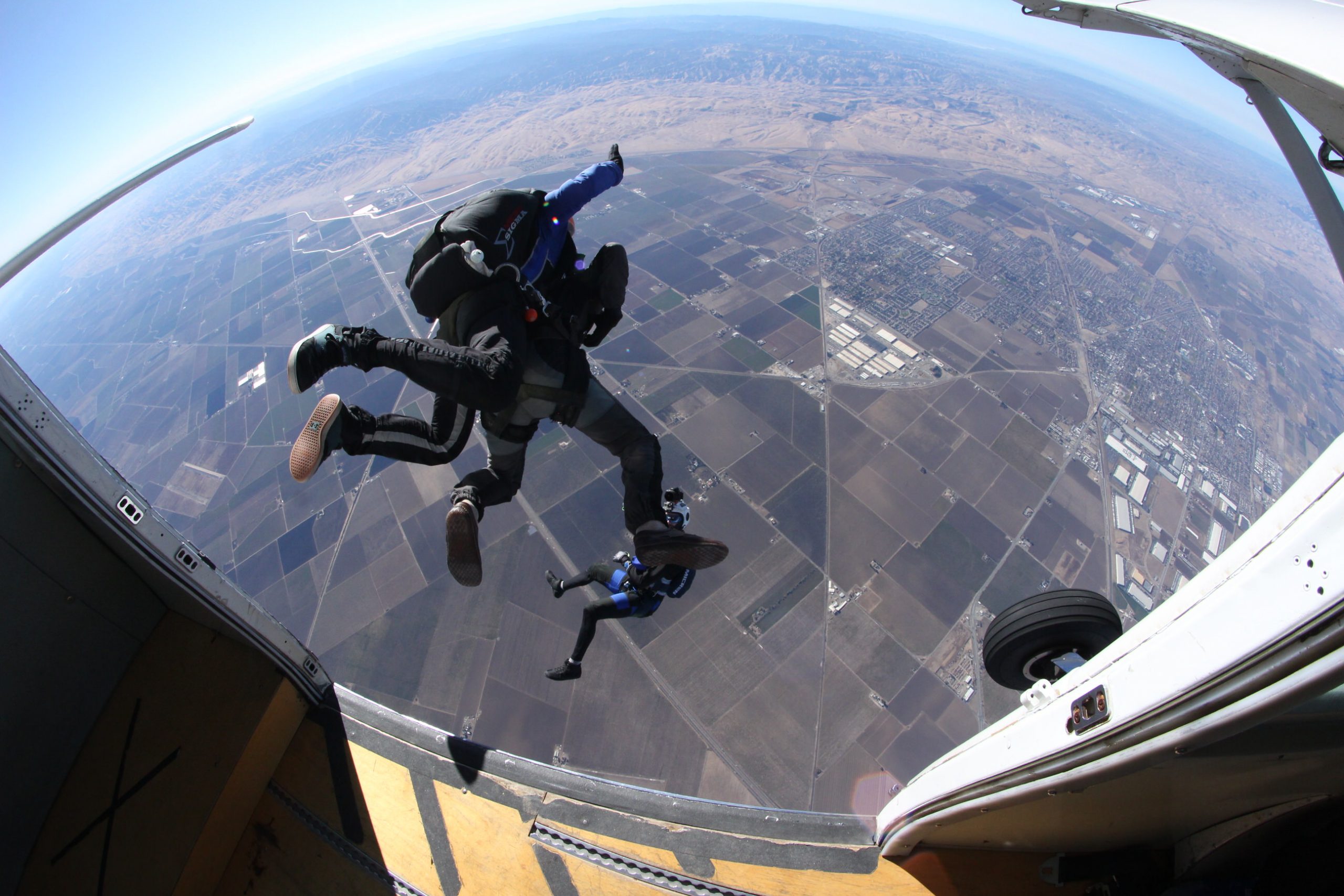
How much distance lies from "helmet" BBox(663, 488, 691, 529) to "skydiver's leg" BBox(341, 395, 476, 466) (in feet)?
5.67

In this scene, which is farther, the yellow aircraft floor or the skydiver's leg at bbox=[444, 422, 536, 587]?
the skydiver's leg at bbox=[444, 422, 536, 587]

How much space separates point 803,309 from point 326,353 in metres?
28.3

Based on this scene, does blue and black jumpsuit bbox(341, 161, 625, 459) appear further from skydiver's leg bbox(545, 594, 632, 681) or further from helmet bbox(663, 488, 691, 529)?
skydiver's leg bbox(545, 594, 632, 681)

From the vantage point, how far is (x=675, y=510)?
162 inches

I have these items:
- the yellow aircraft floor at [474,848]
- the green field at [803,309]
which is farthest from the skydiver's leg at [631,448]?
the green field at [803,309]

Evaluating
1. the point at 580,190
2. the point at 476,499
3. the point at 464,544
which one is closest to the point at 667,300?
the point at 580,190

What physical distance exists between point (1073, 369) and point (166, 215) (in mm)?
112440

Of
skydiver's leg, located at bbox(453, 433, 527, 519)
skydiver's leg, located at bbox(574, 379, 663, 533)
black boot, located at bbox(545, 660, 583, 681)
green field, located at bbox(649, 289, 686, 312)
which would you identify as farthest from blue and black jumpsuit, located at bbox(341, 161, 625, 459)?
green field, located at bbox(649, 289, 686, 312)

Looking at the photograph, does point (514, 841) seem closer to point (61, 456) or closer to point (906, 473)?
point (61, 456)

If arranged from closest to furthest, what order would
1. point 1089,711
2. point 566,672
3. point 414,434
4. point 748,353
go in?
point 1089,711
point 414,434
point 566,672
point 748,353

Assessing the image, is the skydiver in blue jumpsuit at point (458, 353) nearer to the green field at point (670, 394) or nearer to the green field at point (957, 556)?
the green field at point (957, 556)

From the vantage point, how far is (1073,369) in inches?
1040

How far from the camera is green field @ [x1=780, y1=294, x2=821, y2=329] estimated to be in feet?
89.0

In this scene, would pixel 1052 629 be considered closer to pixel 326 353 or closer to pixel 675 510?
pixel 675 510
